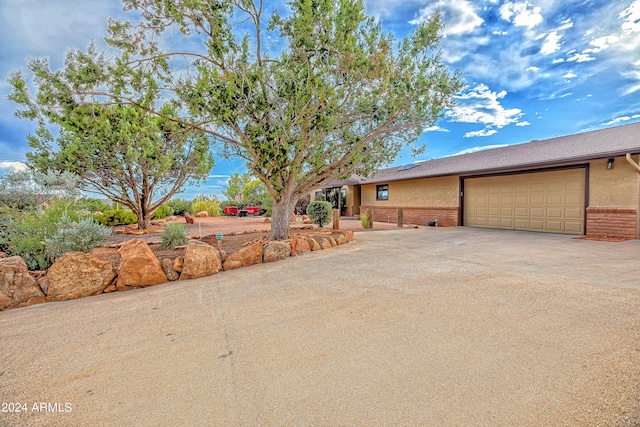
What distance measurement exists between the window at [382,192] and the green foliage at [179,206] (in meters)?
14.3

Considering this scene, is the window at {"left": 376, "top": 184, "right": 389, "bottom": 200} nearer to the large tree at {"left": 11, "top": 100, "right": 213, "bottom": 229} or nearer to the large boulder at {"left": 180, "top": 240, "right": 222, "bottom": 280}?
the large tree at {"left": 11, "top": 100, "right": 213, "bottom": 229}

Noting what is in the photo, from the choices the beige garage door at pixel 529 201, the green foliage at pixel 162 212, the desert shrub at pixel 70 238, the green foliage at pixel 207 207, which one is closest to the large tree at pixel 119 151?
the desert shrub at pixel 70 238

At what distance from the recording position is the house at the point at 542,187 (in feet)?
26.9

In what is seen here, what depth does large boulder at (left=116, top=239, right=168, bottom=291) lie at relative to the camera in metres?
4.38

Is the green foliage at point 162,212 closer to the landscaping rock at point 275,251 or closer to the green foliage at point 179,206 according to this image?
the green foliage at point 179,206

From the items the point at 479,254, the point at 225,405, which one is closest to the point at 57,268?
the point at 225,405

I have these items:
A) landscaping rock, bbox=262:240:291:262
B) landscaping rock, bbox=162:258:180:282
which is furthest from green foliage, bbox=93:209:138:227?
landscaping rock, bbox=262:240:291:262

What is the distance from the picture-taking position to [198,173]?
1318 cm

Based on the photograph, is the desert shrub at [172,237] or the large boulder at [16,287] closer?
the large boulder at [16,287]

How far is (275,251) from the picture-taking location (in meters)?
6.00

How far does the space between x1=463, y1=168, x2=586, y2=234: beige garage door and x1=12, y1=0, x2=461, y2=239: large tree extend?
6301mm

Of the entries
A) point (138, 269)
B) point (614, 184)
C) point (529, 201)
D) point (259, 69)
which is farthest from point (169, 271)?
point (614, 184)

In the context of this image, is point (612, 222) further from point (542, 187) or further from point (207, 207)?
point (207, 207)

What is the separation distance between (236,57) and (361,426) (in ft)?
22.9
